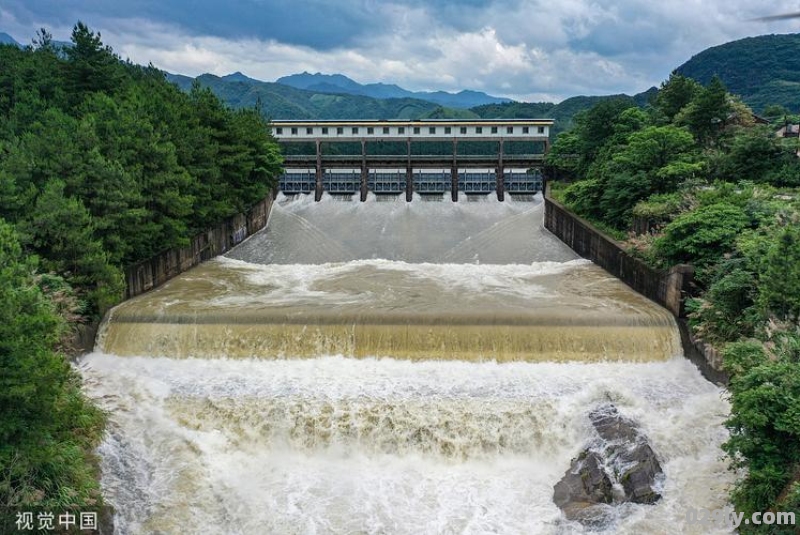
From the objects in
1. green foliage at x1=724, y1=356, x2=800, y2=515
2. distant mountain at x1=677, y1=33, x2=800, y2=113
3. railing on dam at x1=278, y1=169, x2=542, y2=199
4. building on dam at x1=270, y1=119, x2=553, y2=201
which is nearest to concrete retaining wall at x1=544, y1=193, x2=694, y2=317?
railing on dam at x1=278, y1=169, x2=542, y2=199

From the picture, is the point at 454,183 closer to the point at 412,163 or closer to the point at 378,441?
the point at 412,163

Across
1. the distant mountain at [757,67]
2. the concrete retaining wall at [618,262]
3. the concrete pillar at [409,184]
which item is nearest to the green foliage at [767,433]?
the concrete retaining wall at [618,262]

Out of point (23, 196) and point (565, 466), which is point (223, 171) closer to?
point (23, 196)

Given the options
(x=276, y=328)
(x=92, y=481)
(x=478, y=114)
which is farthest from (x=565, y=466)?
(x=478, y=114)

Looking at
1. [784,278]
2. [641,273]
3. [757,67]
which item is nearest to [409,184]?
[641,273]

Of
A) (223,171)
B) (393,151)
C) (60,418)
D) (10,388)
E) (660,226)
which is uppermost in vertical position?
(393,151)

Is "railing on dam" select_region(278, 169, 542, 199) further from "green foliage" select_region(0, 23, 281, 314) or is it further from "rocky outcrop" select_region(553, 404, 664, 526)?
"rocky outcrop" select_region(553, 404, 664, 526)

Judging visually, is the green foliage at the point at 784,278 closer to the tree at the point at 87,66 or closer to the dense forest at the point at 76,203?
the dense forest at the point at 76,203
